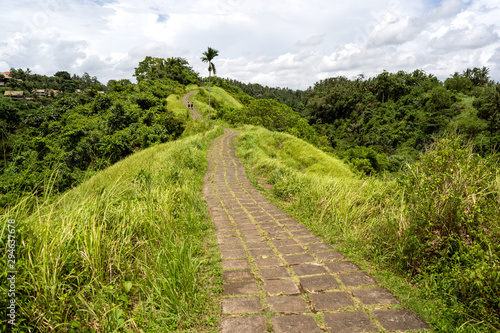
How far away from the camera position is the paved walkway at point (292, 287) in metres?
2.19

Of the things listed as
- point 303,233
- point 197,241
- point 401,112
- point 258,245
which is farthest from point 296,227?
point 401,112

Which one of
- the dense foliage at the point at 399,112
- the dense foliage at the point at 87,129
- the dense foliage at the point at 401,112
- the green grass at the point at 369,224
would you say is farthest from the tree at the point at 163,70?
the green grass at the point at 369,224

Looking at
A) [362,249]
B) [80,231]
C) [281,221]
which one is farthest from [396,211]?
[80,231]

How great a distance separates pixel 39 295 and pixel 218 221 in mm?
2853

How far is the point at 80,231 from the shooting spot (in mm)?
2537

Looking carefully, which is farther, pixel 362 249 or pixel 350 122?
pixel 350 122

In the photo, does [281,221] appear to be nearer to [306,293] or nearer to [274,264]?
[274,264]

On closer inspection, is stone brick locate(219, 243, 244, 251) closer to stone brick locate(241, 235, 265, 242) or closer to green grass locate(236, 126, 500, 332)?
stone brick locate(241, 235, 265, 242)

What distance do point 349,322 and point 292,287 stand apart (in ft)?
2.06

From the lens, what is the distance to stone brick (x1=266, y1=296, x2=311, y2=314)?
233 cm

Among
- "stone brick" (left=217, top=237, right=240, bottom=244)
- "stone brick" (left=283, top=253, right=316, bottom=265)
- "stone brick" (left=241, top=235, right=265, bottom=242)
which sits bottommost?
"stone brick" (left=283, top=253, right=316, bottom=265)

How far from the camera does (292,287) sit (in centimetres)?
266

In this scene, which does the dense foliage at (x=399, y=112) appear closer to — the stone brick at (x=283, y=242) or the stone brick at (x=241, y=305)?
the stone brick at (x=283, y=242)

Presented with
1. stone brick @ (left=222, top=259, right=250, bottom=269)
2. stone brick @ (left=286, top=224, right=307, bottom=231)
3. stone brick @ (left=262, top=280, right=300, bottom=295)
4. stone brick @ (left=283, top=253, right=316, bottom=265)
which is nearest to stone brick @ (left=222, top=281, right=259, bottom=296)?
stone brick @ (left=262, top=280, right=300, bottom=295)
